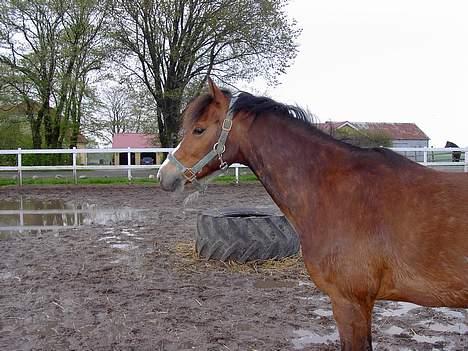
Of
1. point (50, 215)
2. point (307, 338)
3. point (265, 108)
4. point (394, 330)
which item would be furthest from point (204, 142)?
point (50, 215)

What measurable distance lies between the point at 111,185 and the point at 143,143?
3152 centimetres

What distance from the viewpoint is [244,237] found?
5555 mm

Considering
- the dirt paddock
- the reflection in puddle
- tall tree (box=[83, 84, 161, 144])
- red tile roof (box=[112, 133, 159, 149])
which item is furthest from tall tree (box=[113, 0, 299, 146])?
red tile roof (box=[112, 133, 159, 149])

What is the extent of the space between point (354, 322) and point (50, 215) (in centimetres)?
891

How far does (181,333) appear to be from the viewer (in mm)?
3734

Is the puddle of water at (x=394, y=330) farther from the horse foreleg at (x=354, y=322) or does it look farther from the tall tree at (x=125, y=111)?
the tall tree at (x=125, y=111)

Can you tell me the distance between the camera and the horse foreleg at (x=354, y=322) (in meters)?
2.51

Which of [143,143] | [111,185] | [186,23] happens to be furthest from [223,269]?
[143,143]

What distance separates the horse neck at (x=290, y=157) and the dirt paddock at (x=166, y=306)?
135 centimetres

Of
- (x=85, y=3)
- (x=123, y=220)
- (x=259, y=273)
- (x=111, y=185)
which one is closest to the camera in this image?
(x=259, y=273)

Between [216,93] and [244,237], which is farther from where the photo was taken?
[244,237]

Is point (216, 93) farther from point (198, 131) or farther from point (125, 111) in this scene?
point (125, 111)

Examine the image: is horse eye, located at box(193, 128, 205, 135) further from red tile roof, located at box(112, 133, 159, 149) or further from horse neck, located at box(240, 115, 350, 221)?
red tile roof, located at box(112, 133, 159, 149)

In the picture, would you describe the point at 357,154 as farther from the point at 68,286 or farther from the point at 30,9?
the point at 30,9
